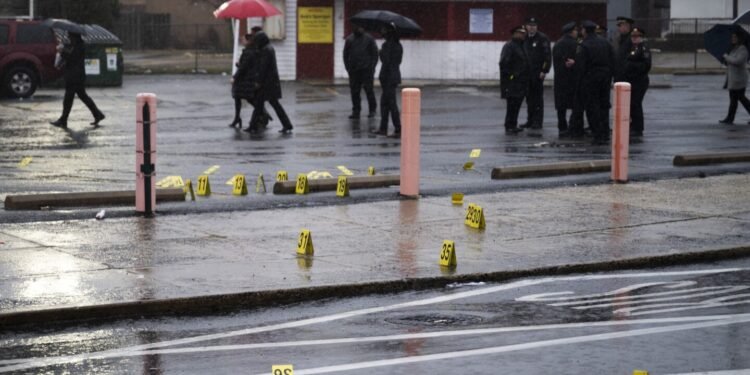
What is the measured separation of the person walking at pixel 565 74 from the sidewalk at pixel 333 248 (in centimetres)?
837

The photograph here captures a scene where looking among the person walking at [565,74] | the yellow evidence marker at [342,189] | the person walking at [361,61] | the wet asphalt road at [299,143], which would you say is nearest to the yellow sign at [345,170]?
the wet asphalt road at [299,143]

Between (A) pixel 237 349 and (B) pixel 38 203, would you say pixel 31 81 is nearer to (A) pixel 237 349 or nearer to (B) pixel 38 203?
(B) pixel 38 203

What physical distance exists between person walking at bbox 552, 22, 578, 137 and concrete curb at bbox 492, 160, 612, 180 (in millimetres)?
5773

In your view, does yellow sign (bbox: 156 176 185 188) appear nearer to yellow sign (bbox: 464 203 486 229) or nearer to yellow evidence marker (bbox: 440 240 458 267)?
yellow sign (bbox: 464 203 486 229)

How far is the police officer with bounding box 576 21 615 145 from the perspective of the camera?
2323cm

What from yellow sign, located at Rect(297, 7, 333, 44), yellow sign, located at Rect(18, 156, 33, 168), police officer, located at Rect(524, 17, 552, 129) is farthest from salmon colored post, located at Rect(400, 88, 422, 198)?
yellow sign, located at Rect(297, 7, 333, 44)

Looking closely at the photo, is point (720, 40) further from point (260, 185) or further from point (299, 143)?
point (260, 185)

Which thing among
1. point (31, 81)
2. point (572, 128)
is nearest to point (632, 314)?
point (572, 128)

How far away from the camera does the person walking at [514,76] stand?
24906 mm

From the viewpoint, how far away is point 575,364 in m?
8.16

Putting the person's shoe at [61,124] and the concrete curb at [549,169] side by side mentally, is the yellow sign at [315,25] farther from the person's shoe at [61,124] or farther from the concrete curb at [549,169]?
the concrete curb at [549,169]

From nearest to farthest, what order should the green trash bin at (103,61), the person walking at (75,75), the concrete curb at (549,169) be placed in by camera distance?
the concrete curb at (549,169) → the person walking at (75,75) → the green trash bin at (103,61)

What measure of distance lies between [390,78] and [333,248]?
12.4 meters

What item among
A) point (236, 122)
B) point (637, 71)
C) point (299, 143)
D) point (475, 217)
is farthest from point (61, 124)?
point (475, 217)
